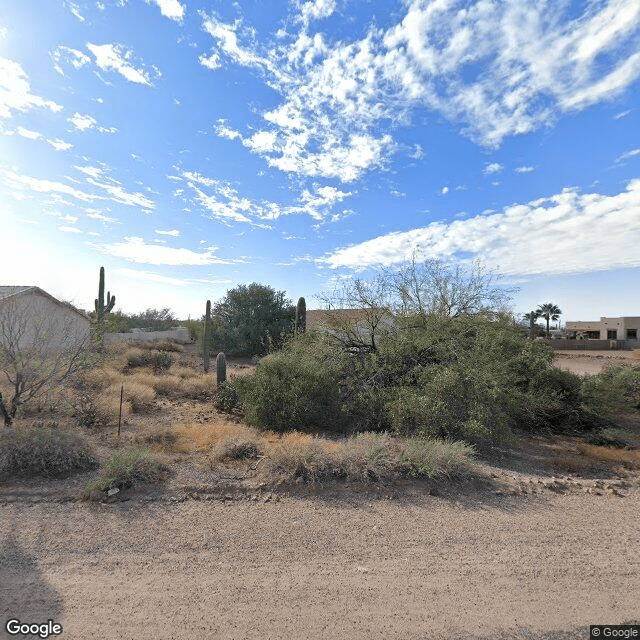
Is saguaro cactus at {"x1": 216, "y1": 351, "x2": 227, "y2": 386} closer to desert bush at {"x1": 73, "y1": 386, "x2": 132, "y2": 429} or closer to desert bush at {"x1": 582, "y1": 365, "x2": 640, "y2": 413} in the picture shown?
desert bush at {"x1": 73, "y1": 386, "x2": 132, "y2": 429}

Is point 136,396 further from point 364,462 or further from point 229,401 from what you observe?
point 364,462

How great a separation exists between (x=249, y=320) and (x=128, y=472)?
2408 cm

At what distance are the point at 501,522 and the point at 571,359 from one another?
1138 inches

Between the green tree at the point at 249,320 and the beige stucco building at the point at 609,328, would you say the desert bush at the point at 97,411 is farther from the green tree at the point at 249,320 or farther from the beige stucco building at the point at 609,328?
the beige stucco building at the point at 609,328

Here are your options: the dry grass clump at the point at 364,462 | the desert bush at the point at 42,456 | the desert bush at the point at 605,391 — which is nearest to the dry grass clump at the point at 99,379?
the desert bush at the point at 42,456

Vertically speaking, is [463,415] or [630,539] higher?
[463,415]

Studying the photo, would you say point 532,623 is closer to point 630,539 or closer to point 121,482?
point 630,539

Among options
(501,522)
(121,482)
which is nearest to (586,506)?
(501,522)

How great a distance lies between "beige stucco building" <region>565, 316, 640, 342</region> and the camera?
53.0 m

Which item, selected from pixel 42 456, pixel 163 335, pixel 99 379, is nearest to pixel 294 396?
pixel 42 456

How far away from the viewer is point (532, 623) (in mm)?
2758

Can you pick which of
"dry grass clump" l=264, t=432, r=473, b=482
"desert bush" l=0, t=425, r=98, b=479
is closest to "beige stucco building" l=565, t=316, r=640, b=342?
"dry grass clump" l=264, t=432, r=473, b=482

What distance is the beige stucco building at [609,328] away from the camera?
53.0 m

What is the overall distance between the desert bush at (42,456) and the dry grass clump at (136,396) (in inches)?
162
